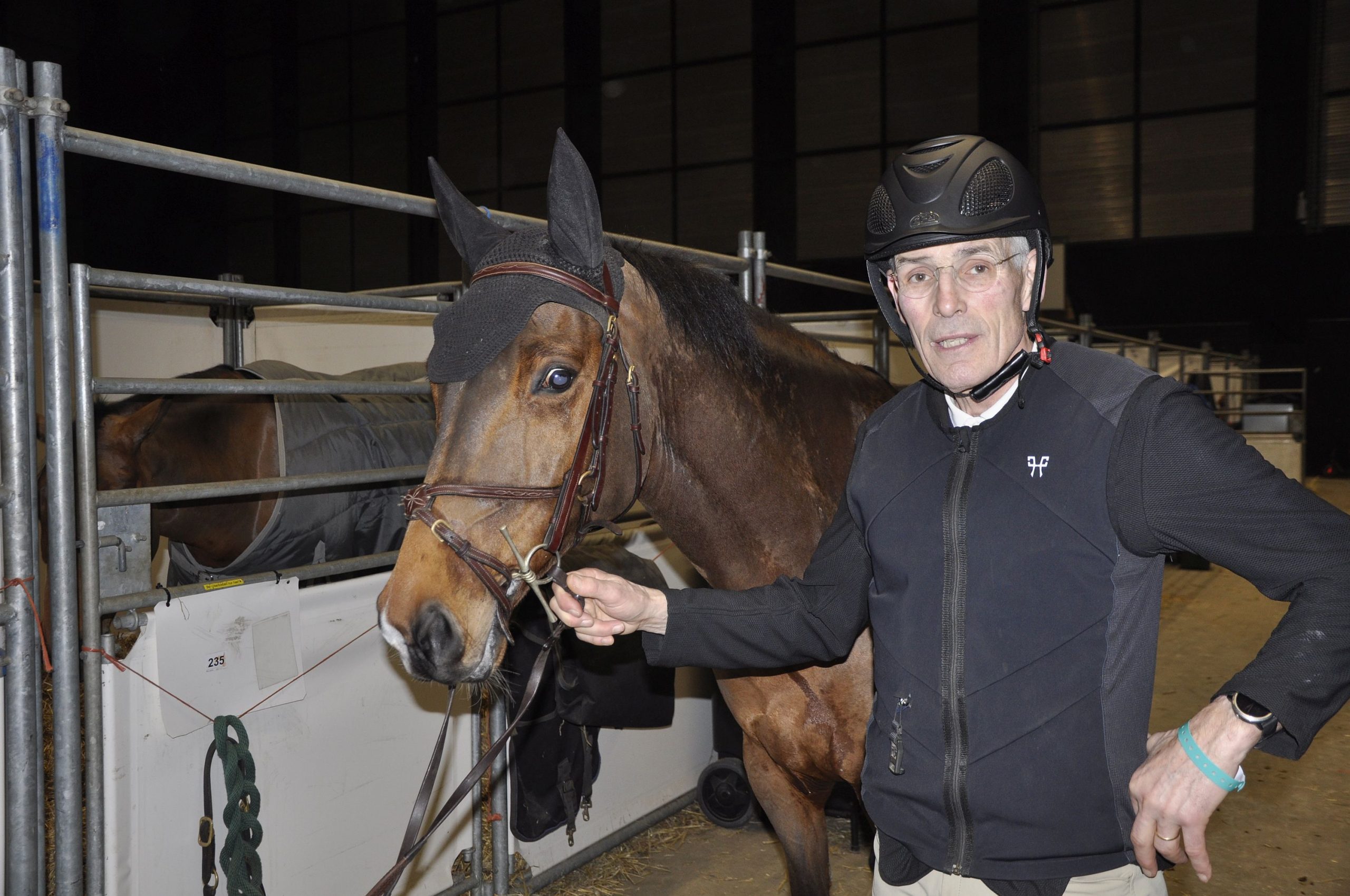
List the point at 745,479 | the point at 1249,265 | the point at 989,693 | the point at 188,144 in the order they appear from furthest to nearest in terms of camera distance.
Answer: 1. the point at 188,144
2. the point at 1249,265
3. the point at 745,479
4. the point at 989,693

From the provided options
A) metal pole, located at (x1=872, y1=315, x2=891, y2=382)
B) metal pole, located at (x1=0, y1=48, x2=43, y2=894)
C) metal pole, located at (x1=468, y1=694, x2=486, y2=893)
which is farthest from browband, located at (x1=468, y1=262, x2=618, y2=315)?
metal pole, located at (x1=872, y1=315, x2=891, y2=382)

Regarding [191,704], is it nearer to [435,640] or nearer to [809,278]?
[435,640]

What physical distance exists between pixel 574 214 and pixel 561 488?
1.44 feet

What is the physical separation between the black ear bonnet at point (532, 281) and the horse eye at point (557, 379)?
82mm

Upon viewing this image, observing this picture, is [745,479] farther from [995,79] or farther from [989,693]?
[995,79]

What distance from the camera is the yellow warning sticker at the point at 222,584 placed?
178cm

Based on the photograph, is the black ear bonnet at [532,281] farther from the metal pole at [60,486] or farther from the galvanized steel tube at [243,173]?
the metal pole at [60,486]

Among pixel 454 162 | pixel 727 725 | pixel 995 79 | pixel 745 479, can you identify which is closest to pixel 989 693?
pixel 745 479

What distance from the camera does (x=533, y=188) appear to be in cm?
1360

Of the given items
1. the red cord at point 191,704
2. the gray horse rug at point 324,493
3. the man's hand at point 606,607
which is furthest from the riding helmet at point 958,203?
the gray horse rug at point 324,493

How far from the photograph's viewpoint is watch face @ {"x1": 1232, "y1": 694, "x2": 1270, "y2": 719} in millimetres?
909

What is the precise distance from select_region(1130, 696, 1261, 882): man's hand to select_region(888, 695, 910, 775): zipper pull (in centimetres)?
26

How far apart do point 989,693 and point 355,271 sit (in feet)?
48.4

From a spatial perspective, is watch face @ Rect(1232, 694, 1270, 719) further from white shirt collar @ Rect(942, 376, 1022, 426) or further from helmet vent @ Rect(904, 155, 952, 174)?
helmet vent @ Rect(904, 155, 952, 174)
